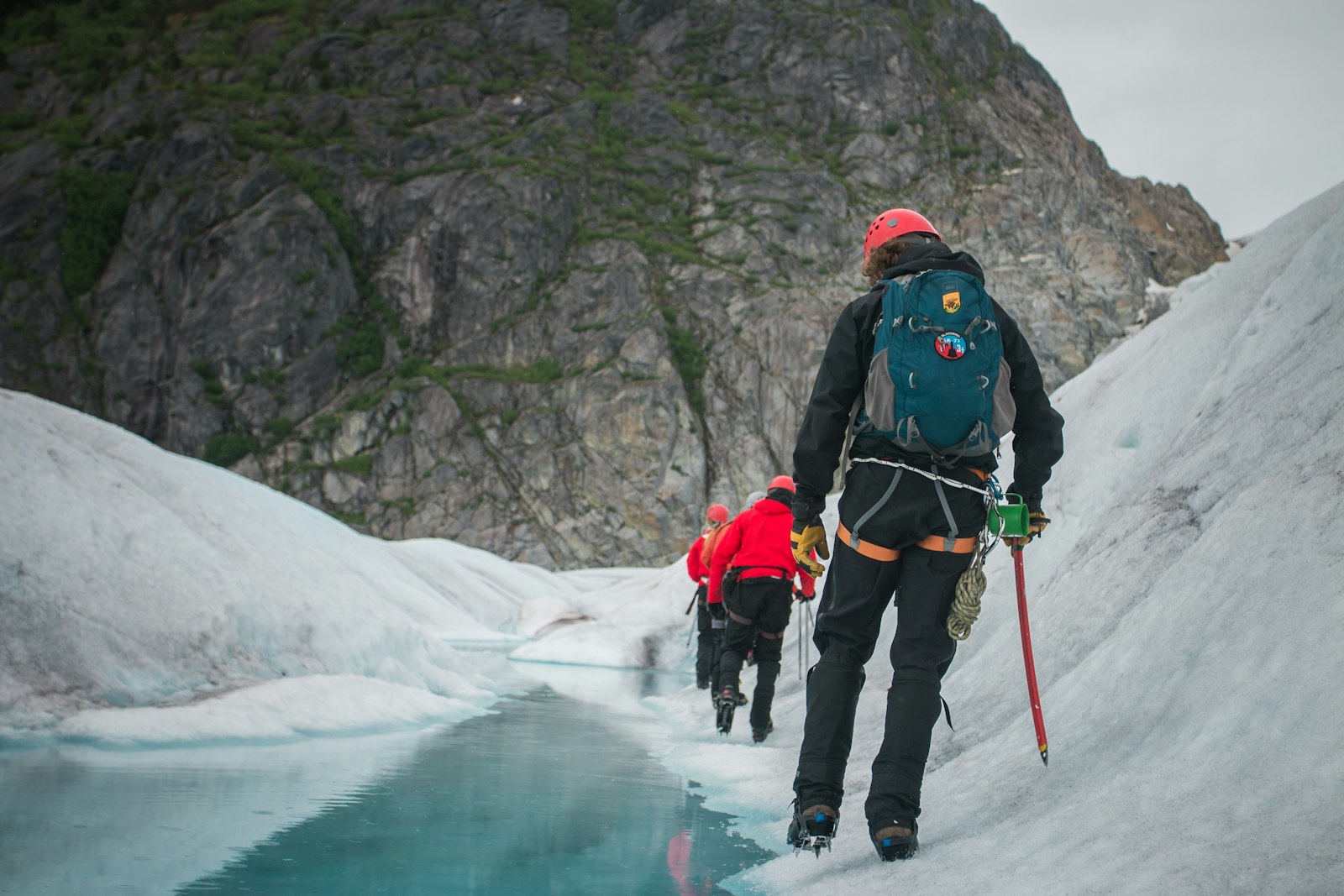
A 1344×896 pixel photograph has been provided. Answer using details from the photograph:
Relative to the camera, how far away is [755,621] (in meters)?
8.56

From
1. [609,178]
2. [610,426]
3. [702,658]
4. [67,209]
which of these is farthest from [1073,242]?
[702,658]

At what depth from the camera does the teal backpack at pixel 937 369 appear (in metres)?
3.60

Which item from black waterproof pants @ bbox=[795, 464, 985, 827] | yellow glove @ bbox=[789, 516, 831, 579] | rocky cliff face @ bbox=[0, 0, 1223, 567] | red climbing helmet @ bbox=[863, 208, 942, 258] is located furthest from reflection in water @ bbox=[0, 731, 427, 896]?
rocky cliff face @ bbox=[0, 0, 1223, 567]

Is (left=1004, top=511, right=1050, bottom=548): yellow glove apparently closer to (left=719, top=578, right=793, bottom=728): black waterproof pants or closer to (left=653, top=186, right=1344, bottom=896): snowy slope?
(left=653, top=186, right=1344, bottom=896): snowy slope

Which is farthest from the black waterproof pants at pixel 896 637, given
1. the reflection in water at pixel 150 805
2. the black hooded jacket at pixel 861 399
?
the reflection in water at pixel 150 805

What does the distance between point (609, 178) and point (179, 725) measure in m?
76.9

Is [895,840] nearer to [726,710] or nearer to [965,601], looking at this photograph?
[965,601]

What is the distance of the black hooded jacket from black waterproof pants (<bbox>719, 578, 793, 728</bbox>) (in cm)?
457

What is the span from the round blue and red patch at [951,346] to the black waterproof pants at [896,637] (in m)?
0.42

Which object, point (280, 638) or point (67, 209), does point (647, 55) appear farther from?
point (280, 638)

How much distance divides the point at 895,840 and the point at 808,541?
106 cm

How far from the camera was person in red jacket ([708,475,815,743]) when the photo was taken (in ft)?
27.5

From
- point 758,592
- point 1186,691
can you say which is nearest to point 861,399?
point 1186,691

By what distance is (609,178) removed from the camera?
80.4 metres
